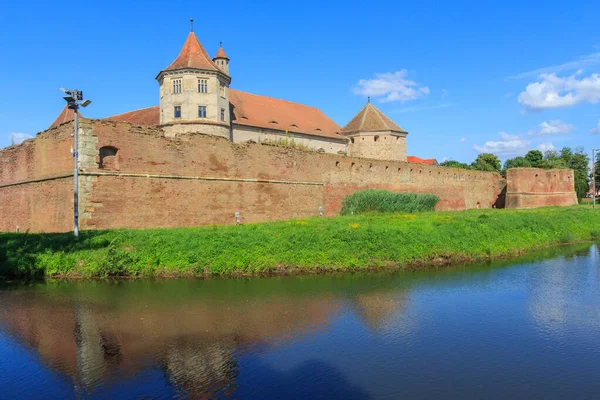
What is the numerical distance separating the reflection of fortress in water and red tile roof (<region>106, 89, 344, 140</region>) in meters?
21.9

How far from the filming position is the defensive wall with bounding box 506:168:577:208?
1401 inches

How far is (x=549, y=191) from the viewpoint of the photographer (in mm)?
36906

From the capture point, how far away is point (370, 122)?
3844 centimetres

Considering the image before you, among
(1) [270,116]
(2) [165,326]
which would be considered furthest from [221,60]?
(2) [165,326]

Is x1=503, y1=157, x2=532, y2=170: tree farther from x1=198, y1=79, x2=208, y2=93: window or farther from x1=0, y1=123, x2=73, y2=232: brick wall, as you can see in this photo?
x1=0, y1=123, x2=73, y2=232: brick wall

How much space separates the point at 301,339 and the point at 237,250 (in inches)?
224

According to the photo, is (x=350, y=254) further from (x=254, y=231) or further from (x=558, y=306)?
(x=558, y=306)

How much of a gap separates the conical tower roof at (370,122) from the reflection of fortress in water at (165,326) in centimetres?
2907

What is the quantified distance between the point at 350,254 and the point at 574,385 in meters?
7.60

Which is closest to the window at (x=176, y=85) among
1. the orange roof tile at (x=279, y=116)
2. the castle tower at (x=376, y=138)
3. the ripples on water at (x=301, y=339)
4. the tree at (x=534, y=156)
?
the orange roof tile at (x=279, y=116)

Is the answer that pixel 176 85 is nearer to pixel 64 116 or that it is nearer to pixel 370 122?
pixel 64 116

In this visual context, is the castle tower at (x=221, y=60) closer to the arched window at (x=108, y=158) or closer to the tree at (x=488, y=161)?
the arched window at (x=108, y=158)

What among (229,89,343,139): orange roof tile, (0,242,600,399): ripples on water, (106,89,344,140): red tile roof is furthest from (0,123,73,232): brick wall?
(229,89,343,139): orange roof tile

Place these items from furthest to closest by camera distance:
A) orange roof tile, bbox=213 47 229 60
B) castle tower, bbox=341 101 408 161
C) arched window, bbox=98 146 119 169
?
castle tower, bbox=341 101 408 161 → orange roof tile, bbox=213 47 229 60 → arched window, bbox=98 146 119 169
